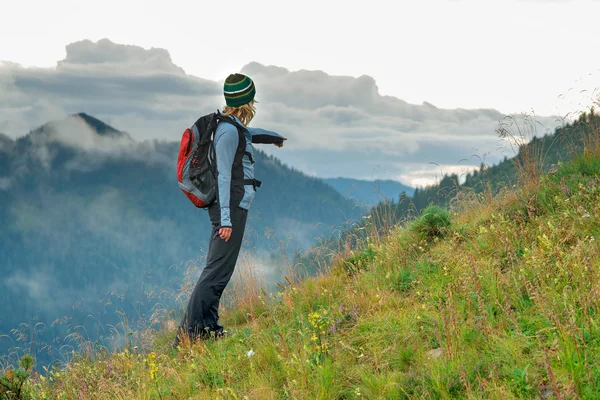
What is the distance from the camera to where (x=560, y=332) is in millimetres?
3430

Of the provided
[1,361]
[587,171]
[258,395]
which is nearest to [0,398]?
[1,361]

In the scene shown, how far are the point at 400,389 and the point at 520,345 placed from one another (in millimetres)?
955

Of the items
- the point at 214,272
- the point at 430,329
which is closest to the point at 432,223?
the point at 430,329

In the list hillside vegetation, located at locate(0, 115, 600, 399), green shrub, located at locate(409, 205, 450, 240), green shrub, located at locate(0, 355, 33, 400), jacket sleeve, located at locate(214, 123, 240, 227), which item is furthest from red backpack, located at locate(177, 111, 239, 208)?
green shrub, located at locate(409, 205, 450, 240)

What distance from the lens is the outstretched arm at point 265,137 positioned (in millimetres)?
6441

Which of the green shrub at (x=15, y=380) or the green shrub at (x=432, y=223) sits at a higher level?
the green shrub at (x=432, y=223)

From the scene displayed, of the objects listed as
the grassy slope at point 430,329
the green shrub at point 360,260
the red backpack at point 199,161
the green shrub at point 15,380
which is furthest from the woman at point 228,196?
the green shrub at point 360,260

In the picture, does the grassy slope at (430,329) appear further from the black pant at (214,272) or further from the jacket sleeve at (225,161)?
the jacket sleeve at (225,161)

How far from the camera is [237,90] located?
19.6ft

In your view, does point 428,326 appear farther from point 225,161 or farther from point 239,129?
point 239,129

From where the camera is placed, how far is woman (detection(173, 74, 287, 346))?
579 cm

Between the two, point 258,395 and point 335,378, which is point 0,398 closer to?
point 258,395

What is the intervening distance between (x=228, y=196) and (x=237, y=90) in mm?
1282

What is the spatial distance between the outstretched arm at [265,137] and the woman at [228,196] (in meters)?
0.20
